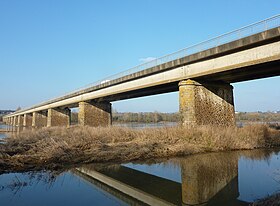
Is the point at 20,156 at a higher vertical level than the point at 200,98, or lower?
lower

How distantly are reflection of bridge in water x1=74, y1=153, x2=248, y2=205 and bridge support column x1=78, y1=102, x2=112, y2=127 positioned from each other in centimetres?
2942

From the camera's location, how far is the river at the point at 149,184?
7762mm

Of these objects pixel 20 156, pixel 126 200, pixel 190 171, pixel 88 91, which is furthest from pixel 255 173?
pixel 88 91

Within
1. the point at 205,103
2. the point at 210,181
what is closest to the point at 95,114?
the point at 205,103

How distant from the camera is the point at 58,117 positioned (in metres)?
60.5

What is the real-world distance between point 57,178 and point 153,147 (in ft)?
23.5

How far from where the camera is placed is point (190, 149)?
16.8 m

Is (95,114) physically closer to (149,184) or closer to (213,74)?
(213,74)

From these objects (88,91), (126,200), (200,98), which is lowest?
(126,200)

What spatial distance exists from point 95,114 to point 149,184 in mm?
34575

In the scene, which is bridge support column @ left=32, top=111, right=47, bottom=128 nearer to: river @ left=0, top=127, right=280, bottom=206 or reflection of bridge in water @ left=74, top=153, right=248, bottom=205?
river @ left=0, top=127, right=280, bottom=206

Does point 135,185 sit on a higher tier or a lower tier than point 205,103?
lower

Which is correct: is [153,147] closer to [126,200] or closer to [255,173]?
[255,173]

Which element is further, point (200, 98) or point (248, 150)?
point (200, 98)
